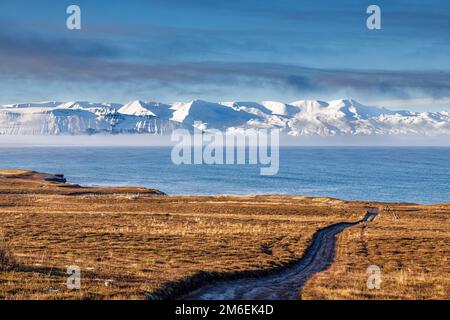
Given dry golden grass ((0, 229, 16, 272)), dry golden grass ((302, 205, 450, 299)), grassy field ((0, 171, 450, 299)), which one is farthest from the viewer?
dry golden grass ((0, 229, 16, 272))

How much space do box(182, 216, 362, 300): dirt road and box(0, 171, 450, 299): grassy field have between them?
76 centimetres

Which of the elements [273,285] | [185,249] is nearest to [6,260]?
[273,285]

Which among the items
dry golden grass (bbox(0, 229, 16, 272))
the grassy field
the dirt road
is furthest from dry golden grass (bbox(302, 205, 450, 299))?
dry golden grass (bbox(0, 229, 16, 272))

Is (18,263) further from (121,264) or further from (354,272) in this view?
(354,272)

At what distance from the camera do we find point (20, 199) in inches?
3406

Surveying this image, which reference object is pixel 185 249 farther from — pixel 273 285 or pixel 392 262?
pixel 392 262

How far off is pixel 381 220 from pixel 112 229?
3550 centimetres

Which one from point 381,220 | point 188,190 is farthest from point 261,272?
point 188,190

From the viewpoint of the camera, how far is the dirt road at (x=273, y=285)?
2094 cm

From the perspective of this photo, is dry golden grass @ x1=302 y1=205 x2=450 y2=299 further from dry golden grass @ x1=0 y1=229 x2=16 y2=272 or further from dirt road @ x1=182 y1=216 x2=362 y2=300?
dry golden grass @ x1=0 y1=229 x2=16 y2=272

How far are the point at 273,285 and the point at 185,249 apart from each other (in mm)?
13367

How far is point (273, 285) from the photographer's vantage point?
2452 centimetres

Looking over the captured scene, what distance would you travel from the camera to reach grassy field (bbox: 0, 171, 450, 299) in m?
21.4

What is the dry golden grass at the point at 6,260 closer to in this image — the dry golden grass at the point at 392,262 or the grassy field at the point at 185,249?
the grassy field at the point at 185,249
